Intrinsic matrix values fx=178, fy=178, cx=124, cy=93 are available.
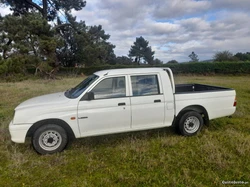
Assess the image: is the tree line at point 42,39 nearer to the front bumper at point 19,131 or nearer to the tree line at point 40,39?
the tree line at point 40,39

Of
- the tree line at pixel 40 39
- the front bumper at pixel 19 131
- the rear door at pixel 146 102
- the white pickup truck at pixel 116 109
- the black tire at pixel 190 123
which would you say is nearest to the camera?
the front bumper at pixel 19 131

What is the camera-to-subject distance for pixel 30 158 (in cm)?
337

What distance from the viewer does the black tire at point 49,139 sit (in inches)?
134

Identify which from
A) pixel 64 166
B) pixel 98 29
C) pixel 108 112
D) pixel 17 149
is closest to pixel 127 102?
pixel 108 112

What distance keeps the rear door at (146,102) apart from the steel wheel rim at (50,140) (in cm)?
156

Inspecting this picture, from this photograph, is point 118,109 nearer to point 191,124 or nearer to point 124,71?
point 124,71

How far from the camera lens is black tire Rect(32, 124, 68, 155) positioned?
3400mm

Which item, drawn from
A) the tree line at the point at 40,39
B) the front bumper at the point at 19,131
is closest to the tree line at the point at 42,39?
the tree line at the point at 40,39

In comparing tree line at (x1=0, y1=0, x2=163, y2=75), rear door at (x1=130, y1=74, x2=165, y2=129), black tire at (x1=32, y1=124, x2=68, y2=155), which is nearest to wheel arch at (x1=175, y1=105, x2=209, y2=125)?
rear door at (x1=130, y1=74, x2=165, y2=129)

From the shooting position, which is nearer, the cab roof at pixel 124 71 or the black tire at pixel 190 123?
the cab roof at pixel 124 71

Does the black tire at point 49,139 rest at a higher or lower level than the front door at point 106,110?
lower

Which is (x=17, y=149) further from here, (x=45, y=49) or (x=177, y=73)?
(x=177, y=73)

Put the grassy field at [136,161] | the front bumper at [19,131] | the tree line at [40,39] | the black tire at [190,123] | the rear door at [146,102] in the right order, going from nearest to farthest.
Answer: the grassy field at [136,161] → the front bumper at [19,131] → the rear door at [146,102] → the black tire at [190,123] → the tree line at [40,39]

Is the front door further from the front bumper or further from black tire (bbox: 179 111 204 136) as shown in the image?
black tire (bbox: 179 111 204 136)
